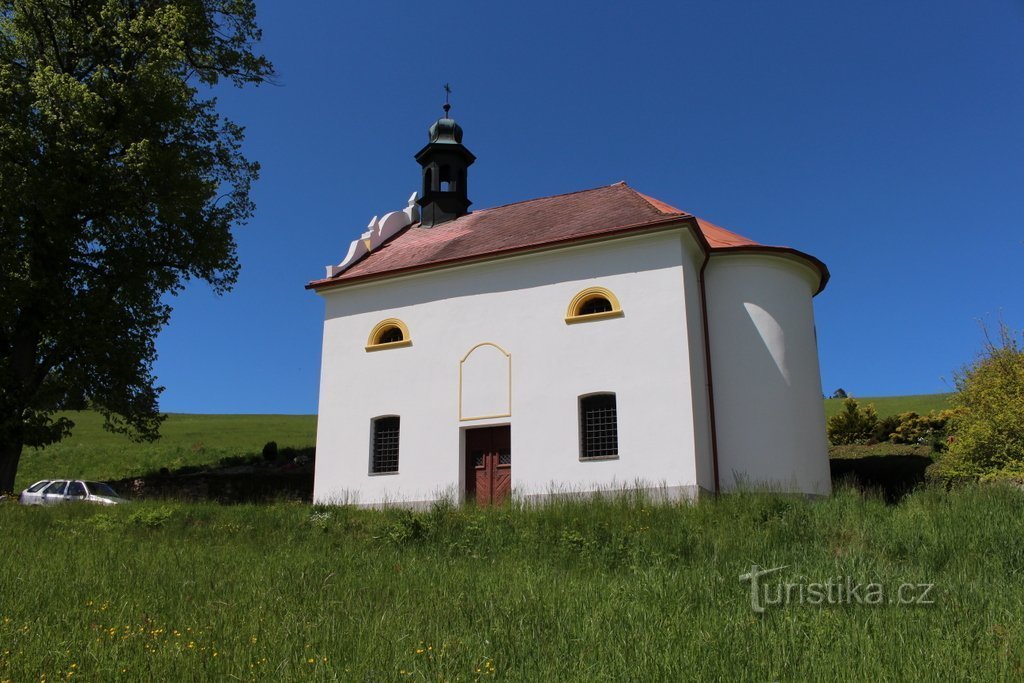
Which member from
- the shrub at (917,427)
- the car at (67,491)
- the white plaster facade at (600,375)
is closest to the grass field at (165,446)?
the shrub at (917,427)

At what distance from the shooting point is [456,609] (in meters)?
7.07

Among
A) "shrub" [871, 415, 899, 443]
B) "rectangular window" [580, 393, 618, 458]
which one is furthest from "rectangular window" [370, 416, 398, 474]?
"shrub" [871, 415, 899, 443]

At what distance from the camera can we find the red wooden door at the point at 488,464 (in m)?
17.3

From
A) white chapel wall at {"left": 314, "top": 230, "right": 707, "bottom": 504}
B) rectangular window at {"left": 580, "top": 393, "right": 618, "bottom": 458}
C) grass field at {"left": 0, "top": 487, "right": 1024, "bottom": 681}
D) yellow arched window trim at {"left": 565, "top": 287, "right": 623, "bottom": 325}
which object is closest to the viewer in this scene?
grass field at {"left": 0, "top": 487, "right": 1024, "bottom": 681}

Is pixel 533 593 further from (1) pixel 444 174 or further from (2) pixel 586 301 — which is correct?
(1) pixel 444 174

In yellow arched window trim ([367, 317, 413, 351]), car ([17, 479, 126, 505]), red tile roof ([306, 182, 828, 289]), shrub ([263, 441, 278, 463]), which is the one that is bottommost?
car ([17, 479, 126, 505])

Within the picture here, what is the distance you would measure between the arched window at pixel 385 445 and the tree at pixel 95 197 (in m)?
7.81

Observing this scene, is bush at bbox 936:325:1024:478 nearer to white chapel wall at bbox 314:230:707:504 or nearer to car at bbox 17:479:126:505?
white chapel wall at bbox 314:230:707:504

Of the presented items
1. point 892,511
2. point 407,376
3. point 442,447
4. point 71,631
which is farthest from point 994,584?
point 407,376

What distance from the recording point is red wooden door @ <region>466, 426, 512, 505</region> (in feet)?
56.9

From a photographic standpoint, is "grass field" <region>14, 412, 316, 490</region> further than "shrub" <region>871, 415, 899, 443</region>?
Yes

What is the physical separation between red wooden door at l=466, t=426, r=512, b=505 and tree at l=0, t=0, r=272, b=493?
10314 millimetres

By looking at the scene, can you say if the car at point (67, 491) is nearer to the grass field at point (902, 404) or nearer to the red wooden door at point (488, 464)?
the red wooden door at point (488, 464)

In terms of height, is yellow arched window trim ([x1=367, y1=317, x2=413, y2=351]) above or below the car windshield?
above
